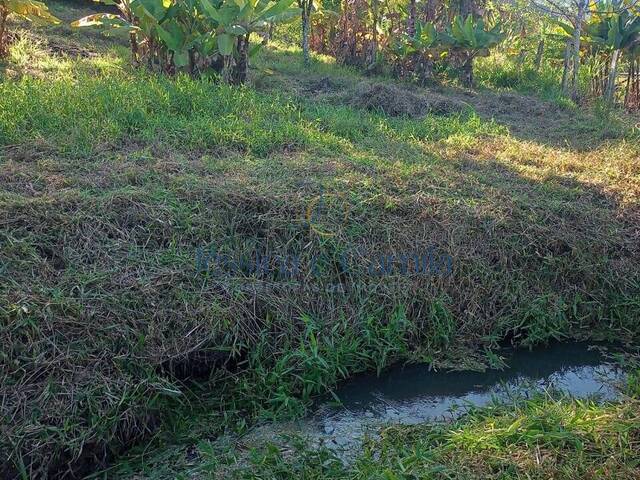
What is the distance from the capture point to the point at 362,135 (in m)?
5.99

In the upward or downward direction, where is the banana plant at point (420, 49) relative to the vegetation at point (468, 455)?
upward

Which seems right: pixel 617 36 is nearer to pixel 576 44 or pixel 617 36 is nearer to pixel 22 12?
pixel 576 44

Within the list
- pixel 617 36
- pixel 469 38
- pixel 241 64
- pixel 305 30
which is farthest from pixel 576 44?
pixel 241 64

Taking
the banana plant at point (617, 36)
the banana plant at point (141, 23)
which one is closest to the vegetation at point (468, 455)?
the banana plant at point (141, 23)

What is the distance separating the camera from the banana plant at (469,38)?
8.95 m

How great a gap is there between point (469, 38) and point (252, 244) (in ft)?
20.2

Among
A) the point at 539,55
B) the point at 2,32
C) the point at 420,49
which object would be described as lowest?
the point at 539,55

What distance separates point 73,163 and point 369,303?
2269mm

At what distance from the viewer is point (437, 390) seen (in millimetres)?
3736

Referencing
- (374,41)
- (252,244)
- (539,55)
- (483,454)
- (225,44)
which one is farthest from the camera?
(539,55)

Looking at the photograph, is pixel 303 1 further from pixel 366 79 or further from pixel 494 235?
pixel 494 235

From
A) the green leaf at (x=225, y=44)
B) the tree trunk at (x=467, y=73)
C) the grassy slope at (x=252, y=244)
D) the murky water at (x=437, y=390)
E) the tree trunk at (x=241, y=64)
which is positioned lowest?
the murky water at (x=437, y=390)

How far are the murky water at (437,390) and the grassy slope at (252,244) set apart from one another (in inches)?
5.1

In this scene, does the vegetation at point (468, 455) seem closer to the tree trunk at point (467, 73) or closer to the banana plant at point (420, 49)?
the banana plant at point (420, 49)
